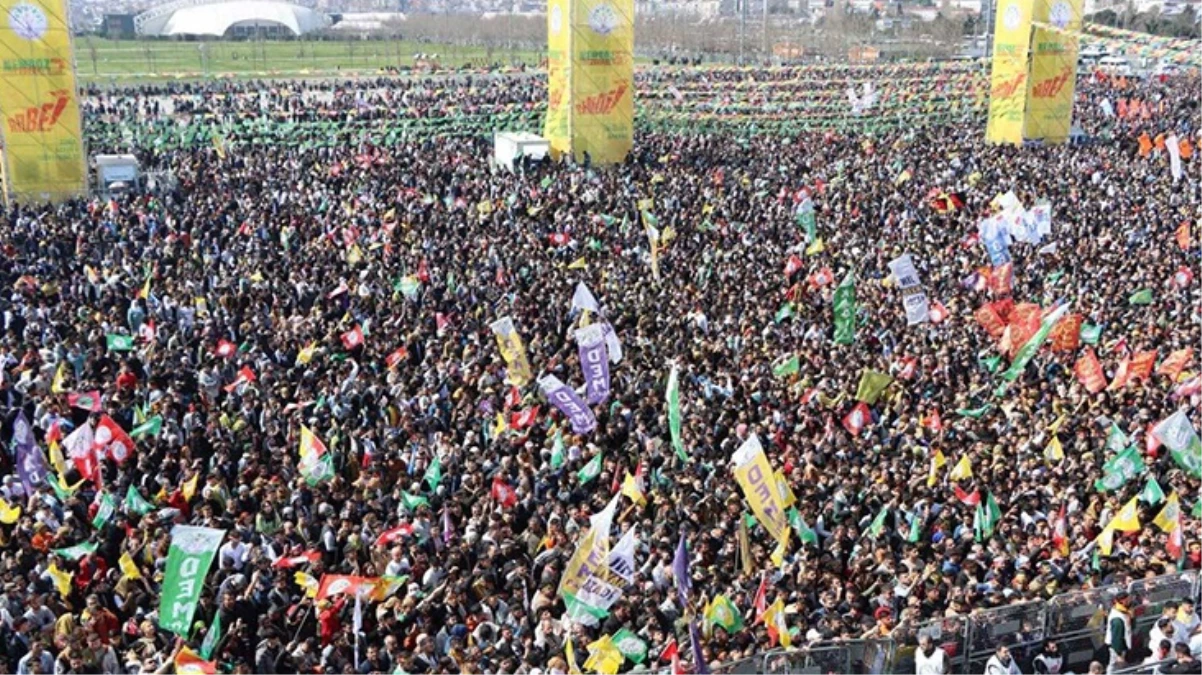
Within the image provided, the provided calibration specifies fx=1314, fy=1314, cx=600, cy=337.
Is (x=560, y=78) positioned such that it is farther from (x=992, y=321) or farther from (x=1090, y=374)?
(x=1090, y=374)

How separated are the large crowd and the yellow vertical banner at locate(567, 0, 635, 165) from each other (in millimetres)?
7651

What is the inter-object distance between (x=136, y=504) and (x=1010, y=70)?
33.7 m

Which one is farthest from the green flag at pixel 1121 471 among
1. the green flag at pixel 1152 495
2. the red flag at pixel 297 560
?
the red flag at pixel 297 560

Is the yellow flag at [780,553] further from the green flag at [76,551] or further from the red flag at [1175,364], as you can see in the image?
the red flag at [1175,364]

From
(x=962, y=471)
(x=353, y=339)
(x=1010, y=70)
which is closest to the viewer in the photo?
(x=962, y=471)

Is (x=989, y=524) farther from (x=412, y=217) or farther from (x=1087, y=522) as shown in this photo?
(x=412, y=217)

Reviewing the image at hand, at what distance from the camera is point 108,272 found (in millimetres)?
21594

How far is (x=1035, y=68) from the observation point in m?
39.5

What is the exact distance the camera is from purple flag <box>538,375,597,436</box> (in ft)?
47.3

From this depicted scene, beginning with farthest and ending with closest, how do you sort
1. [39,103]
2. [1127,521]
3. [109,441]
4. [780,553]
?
[39,103]
[109,441]
[1127,521]
[780,553]

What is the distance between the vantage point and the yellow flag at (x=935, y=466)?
13394 mm

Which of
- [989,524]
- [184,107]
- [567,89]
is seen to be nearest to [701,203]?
[567,89]

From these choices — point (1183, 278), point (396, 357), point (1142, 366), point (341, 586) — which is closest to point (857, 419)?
point (1142, 366)

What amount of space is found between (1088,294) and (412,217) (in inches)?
528
